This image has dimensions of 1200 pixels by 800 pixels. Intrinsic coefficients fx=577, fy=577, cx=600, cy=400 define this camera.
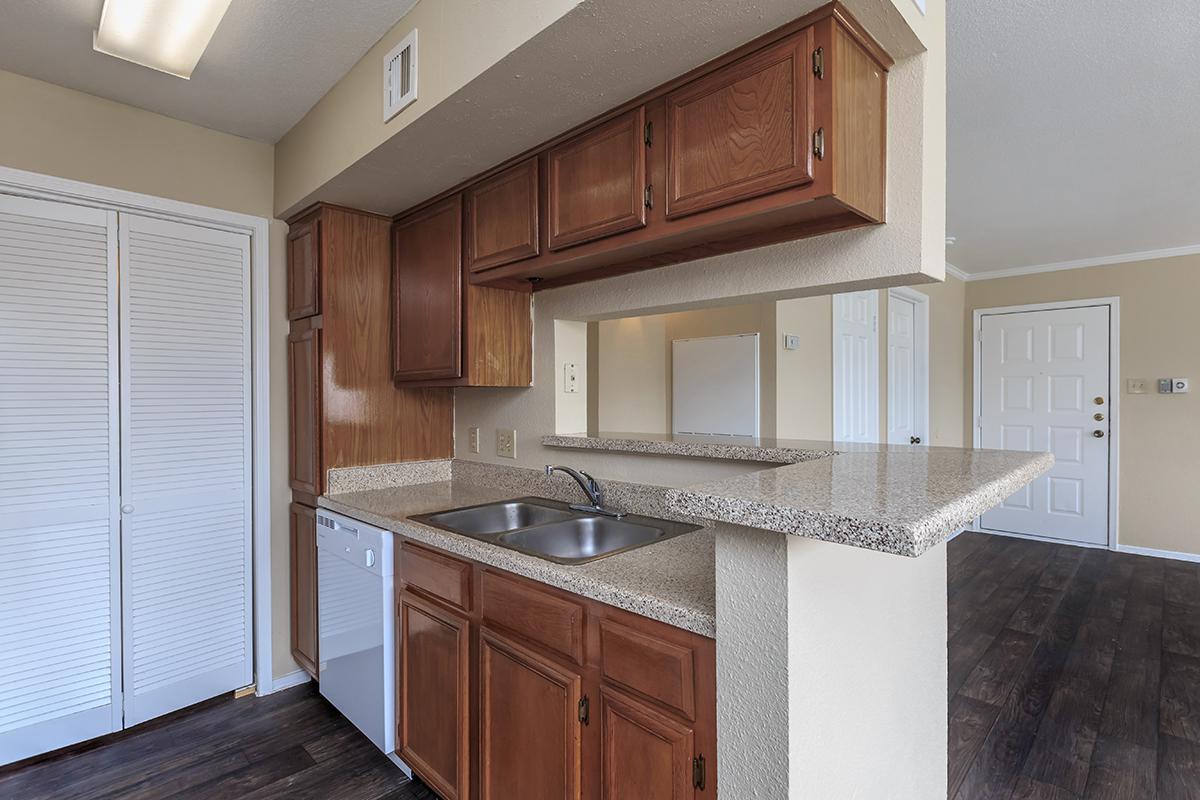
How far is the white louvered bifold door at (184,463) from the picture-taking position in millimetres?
2232

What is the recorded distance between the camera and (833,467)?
3.98 feet

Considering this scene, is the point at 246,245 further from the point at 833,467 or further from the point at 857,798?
the point at 857,798

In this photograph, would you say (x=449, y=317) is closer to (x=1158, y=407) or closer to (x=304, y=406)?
(x=304, y=406)

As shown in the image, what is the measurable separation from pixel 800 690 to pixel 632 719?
405 mm

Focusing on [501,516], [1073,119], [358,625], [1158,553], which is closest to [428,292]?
[501,516]

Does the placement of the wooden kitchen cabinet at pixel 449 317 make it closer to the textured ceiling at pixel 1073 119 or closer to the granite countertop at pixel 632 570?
the granite countertop at pixel 632 570

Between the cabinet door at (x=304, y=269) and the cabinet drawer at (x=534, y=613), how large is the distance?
4.97ft

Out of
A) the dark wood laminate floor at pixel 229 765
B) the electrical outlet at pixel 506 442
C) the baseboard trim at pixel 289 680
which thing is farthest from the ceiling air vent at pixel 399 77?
the baseboard trim at pixel 289 680

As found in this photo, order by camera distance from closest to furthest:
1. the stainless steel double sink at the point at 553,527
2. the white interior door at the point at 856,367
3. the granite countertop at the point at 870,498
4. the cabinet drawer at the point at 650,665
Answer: the granite countertop at the point at 870,498 < the cabinet drawer at the point at 650,665 < the stainless steel double sink at the point at 553,527 < the white interior door at the point at 856,367

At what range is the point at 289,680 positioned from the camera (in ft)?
8.46

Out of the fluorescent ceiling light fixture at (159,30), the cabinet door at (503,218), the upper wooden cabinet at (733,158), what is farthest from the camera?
the cabinet door at (503,218)

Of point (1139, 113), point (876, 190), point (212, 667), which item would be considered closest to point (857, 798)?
point (876, 190)

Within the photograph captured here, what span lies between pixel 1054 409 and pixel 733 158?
528 cm

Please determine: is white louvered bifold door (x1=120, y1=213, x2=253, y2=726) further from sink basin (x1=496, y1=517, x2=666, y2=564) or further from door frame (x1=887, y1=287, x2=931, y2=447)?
door frame (x1=887, y1=287, x2=931, y2=447)
